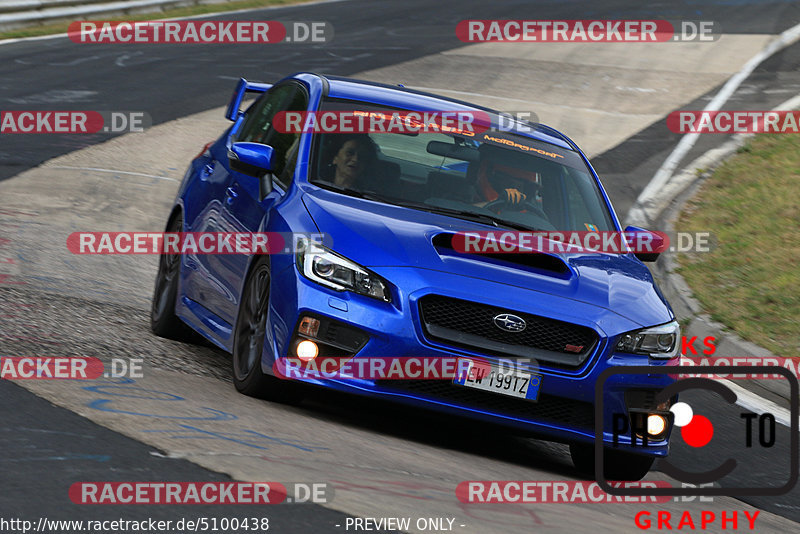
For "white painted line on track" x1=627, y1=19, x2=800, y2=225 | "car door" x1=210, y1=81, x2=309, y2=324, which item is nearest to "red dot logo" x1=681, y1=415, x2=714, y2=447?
"car door" x1=210, y1=81, x2=309, y2=324

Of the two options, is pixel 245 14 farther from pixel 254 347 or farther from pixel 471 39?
pixel 254 347

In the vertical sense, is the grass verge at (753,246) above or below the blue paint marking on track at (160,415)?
below

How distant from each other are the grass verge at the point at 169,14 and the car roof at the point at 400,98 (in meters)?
18.1

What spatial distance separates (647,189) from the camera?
591 inches

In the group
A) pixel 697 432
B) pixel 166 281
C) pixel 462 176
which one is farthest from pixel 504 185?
pixel 166 281

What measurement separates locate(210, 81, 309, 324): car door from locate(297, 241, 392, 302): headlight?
1.88 feet

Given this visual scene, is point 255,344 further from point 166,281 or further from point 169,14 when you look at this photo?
point 169,14

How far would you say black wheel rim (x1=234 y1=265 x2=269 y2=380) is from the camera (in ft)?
21.1

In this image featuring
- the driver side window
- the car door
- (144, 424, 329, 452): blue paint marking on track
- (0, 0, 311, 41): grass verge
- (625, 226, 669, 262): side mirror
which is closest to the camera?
(144, 424, 329, 452): blue paint marking on track

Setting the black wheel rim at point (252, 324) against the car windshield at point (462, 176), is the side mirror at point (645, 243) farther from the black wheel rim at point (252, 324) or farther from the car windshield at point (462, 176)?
the black wheel rim at point (252, 324)

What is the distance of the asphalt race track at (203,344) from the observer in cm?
497

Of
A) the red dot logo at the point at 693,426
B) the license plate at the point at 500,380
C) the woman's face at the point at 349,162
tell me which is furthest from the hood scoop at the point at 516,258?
the red dot logo at the point at 693,426

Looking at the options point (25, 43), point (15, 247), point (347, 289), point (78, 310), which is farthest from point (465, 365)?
point (25, 43)

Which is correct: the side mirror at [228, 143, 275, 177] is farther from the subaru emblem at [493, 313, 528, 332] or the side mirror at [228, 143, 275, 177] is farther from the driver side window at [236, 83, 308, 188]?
the subaru emblem at [493, 313, 528, 332]
